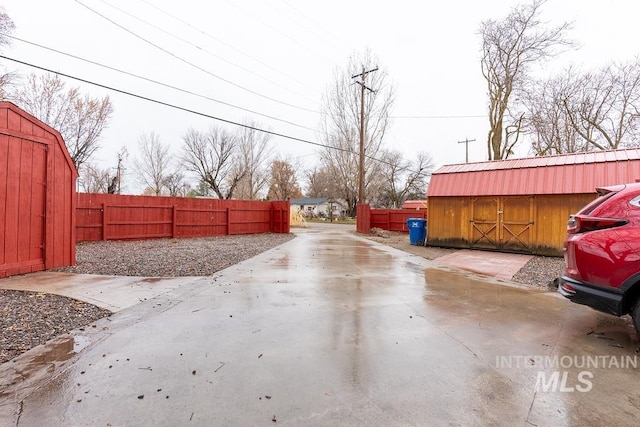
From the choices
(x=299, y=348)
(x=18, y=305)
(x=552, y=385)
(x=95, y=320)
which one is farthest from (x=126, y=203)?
(x=552, y=385)

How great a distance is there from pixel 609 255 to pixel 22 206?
923 cm

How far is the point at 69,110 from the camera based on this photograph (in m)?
23.3

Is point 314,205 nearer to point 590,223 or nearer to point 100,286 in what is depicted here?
point 100,286

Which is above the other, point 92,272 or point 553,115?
point 553,115

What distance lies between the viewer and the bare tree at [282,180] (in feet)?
164

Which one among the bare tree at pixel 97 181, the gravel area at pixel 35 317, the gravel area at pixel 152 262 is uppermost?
the bare tree at pixel 97 181

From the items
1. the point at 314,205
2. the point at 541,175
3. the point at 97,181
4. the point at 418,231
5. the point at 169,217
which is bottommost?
the point at 418,231

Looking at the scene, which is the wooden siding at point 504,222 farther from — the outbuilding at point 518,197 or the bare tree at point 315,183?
the bare tree at point 315,183

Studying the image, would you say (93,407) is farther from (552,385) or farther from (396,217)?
(396,217)

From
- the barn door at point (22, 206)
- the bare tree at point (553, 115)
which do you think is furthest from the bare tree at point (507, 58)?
the barn door at point (22, 206)

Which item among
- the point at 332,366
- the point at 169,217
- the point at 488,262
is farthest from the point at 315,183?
the point at 332,366

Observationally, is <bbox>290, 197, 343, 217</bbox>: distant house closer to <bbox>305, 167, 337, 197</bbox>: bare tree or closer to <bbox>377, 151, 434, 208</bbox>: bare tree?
<bbox>305, 167, 337, 197</bbox>: bare tree

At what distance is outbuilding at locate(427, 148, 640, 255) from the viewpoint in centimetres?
973

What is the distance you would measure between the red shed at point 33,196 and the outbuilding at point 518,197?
38.4 feet
